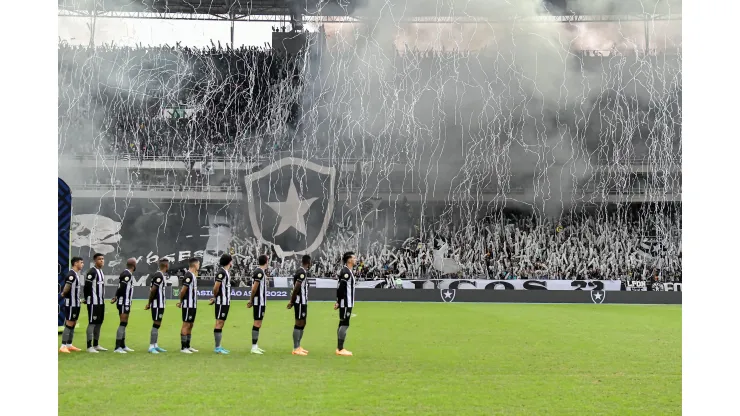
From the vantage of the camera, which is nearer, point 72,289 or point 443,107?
point 72,289

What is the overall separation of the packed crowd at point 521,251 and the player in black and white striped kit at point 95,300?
18596 millimetres

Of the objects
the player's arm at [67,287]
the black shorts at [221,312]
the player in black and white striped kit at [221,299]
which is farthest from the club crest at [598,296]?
the player's arm at [67,287]

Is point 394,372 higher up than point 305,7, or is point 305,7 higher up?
point 305,7

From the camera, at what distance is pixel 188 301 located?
11789 mm

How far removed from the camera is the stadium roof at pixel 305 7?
34.1 metres

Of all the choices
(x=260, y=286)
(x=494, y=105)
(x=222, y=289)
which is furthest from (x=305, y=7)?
(x=222, y=289)

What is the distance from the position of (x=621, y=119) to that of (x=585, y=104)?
1943 millimetres

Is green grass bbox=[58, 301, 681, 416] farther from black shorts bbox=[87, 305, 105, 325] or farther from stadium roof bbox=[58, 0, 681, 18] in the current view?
stadium roof bbox=[58, 0, 681, 18]

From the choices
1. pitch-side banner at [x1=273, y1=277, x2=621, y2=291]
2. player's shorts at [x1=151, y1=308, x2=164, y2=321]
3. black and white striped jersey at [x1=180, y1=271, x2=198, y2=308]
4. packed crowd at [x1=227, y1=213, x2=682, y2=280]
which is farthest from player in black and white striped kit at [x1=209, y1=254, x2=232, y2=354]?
packed crowd at [x1=227, y1=213, x2=682, y2=280]

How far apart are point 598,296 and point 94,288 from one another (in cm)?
2055

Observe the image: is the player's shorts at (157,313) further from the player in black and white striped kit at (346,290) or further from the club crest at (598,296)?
the club crest at (598,296)

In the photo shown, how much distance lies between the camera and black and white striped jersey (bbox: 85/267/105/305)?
1204cm

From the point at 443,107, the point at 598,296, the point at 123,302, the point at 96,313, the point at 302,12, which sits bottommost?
the point at 598,296

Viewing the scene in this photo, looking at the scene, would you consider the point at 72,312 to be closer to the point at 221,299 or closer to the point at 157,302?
the point at 157,302
